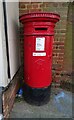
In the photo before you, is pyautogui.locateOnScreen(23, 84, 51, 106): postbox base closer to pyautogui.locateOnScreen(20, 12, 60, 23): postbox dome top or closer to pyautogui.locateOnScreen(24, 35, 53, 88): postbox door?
pyautogui.locateOnScreen(24, 35, 53, 88): postbox door

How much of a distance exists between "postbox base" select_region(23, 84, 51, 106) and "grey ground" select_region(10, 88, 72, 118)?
0.07 m

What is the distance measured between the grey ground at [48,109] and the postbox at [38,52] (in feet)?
0.42

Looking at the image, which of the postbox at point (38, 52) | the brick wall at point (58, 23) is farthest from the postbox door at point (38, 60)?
the brick wall at point (58, 23)

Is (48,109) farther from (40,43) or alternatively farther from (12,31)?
(12,31)

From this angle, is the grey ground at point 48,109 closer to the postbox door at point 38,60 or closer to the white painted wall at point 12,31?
the postbox door at point 38,60

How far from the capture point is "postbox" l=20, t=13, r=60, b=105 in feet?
6.92

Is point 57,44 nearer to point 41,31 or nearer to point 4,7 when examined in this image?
point 41,31

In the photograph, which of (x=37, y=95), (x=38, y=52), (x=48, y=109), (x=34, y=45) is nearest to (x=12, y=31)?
(x=34, y=45)

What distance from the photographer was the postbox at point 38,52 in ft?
6.92

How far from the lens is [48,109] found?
2.33 meters

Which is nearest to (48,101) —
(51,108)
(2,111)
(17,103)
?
(51,108)

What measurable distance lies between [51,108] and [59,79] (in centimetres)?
84

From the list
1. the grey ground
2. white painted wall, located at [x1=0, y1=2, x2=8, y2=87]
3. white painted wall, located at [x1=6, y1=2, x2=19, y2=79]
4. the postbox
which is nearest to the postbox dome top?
the postbox

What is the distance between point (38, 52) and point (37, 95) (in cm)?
75
